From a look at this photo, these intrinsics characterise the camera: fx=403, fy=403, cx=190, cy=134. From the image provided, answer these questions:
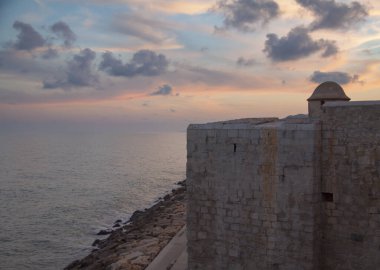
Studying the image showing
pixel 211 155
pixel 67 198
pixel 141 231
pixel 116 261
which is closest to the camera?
pixel 211 155

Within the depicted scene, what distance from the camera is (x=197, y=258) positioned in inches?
412

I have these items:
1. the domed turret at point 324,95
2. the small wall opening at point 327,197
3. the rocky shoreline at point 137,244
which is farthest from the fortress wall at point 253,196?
the rocky shoreline at point 137,244

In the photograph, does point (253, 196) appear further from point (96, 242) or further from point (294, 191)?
point (96, 242)

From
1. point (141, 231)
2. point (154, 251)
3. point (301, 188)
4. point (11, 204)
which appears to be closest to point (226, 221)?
point (301, 188)

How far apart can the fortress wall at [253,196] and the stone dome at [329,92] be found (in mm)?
3590

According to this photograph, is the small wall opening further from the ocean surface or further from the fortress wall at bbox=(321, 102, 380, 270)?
the ocean surface

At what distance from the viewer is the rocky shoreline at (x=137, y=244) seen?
17828 mm

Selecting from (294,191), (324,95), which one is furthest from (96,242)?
(294,191)

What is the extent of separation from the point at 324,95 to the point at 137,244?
1288cm

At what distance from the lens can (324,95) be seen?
12.6 m

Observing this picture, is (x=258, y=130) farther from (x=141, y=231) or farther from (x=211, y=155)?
(x=141, y=231)

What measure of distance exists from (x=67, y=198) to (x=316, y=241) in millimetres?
37718

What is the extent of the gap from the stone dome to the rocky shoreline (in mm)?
9838

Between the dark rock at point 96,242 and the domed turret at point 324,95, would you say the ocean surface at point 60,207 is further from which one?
the domed turret at point 324,95
